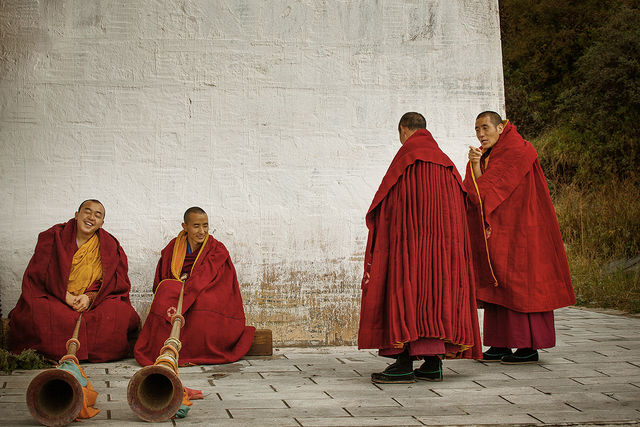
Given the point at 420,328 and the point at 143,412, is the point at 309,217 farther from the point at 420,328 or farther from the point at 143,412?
the point at 143,412

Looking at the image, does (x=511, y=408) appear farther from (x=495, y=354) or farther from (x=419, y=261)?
(x=495, y=354)

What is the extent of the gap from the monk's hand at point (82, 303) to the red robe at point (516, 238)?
9.44ft

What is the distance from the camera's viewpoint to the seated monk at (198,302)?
204 inches

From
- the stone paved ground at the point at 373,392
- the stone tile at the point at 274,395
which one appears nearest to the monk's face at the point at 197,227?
the stone paved ground at the point at 373,392

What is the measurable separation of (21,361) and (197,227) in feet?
5.04

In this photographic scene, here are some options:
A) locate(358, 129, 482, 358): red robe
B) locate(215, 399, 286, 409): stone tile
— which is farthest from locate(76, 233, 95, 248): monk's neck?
locate(358, 129, 482, 358): red robe

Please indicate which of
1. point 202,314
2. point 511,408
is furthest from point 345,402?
point 202,314

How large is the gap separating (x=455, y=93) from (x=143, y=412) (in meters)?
3.82

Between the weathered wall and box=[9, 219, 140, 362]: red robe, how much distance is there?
12.4 inches

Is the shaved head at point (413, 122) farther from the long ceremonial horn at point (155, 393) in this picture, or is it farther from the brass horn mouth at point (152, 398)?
the brass horn mouth at point (152, 398)

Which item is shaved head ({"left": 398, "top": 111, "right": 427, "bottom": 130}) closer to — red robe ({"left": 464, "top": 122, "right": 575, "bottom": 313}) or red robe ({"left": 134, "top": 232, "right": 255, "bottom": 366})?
red robe ({"left": 464, "top": 122, "right": 575, "bottom": 313})

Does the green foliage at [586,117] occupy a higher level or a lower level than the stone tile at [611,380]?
higher

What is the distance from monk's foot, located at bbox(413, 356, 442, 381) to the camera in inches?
178

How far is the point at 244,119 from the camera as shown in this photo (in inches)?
230
